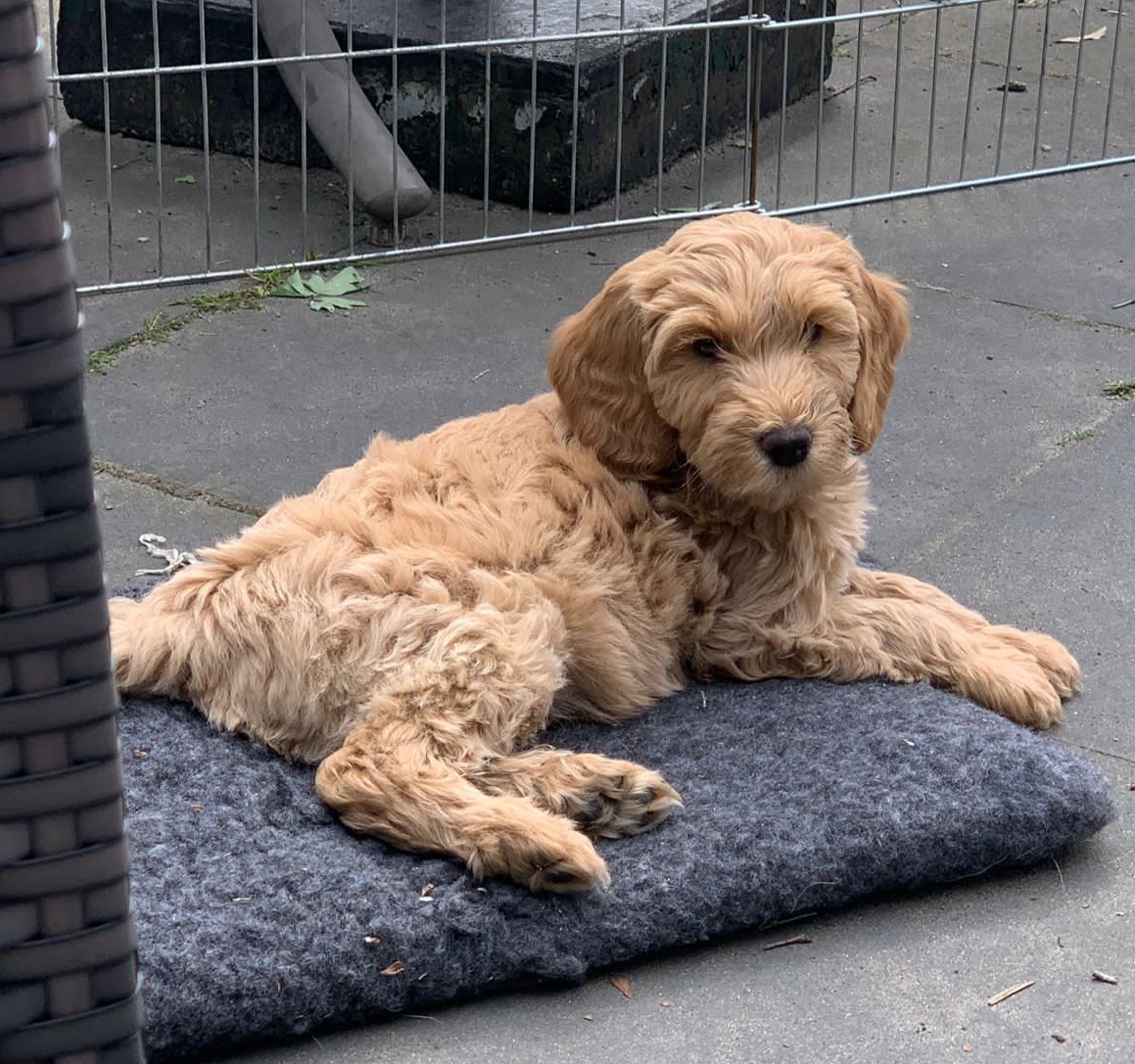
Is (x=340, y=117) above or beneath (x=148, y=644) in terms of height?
above

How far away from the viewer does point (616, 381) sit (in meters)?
3.69

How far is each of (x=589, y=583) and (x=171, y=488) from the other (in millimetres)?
1750

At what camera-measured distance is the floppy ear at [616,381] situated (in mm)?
3643

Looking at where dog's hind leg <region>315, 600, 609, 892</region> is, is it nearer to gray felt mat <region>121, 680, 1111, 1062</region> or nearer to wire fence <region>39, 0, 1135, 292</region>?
gray felt mat <region>121, 680, 1111, 1062</region>

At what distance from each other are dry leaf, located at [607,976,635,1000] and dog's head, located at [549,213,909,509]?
107 centimetres

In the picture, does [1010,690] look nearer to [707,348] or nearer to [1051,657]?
[1051,657]

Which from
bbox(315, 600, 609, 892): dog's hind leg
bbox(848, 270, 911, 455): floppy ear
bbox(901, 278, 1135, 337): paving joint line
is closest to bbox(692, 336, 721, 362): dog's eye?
bbox(848, 270, 911, 455): floppy ear

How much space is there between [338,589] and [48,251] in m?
1.91

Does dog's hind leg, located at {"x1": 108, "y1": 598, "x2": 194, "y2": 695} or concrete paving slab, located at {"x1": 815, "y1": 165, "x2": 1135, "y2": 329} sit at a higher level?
concrete paving slab, located at {"x1": 815, "y1": 165, "x2": 1135, "y2": 329}

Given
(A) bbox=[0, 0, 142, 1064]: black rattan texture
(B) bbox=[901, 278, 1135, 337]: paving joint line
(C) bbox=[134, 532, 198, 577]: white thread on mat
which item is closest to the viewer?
(A) bbox=[0, 0, 142, 1064]: black rattan texture

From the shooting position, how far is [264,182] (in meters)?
6.97

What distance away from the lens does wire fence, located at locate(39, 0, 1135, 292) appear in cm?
634

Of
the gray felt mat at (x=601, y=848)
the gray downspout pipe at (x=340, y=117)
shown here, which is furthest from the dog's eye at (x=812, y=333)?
the gray downspout pipe at (x=340, y=117)

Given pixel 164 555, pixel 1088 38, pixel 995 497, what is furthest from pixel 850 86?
pixel 164 555
